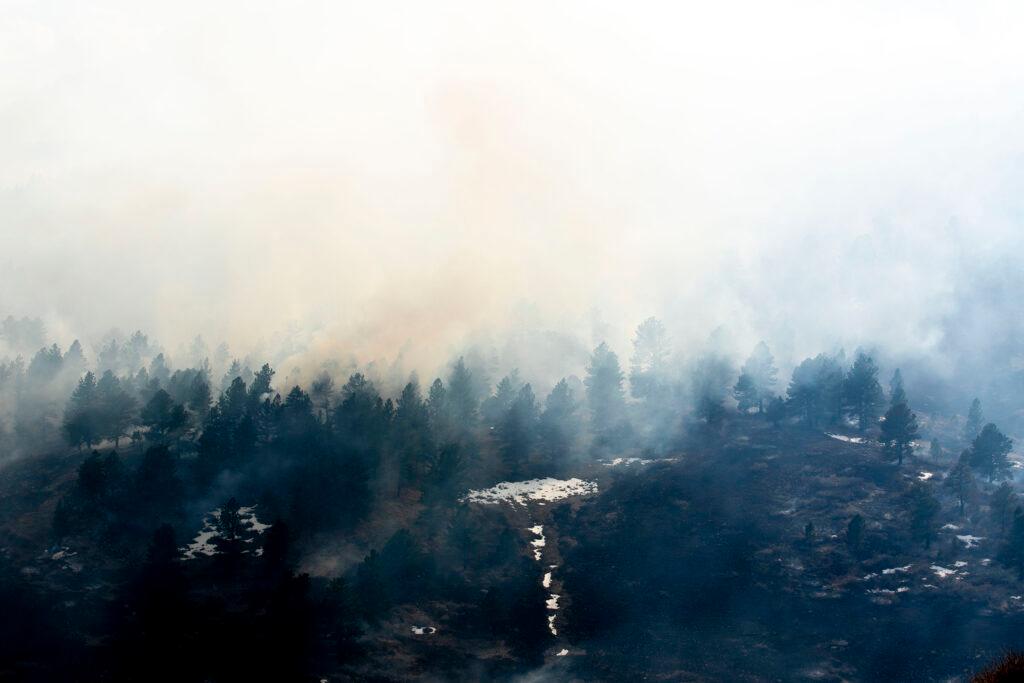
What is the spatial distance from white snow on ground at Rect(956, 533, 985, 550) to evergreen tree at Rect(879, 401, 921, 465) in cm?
1999

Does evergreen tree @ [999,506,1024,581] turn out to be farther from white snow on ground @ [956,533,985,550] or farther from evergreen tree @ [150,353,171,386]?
evergreen tree @ [150,353,171,386]

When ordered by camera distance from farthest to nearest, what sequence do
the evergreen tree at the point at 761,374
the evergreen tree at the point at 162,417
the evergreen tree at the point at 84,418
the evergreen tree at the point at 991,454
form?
the evergreen tree at the point at 761,374
the evergreen tree at the point at 84,418
the evergreen tree at the point at 162,417
the evergreen tree at the point at 991,454

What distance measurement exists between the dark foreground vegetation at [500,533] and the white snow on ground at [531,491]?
3.73ft

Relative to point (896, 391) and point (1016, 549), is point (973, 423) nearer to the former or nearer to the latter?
point (896, 391)

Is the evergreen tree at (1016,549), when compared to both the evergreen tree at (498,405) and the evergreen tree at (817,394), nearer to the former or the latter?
the evergreen tree at (817,394)

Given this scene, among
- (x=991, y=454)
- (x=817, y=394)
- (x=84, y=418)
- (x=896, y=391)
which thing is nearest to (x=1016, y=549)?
(x=991, y=454)

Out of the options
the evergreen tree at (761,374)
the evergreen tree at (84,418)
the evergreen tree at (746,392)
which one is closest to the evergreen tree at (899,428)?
the evergreen tree at (746,392)

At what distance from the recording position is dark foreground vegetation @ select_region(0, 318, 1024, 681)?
9850 centimetres

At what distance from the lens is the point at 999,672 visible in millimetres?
42031

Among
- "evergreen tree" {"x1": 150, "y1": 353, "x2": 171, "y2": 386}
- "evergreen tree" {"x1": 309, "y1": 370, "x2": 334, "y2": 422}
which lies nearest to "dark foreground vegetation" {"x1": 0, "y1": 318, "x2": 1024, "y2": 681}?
"evergreen tree" {"x1": 309, "y1": 370, "x2": 334, "y2": 422}

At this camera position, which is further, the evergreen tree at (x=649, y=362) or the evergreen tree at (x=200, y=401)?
the evergreen tree at (x=649, y=362)

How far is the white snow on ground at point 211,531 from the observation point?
114 m

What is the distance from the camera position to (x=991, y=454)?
12444 centimetres

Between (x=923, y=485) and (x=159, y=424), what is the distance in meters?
120
